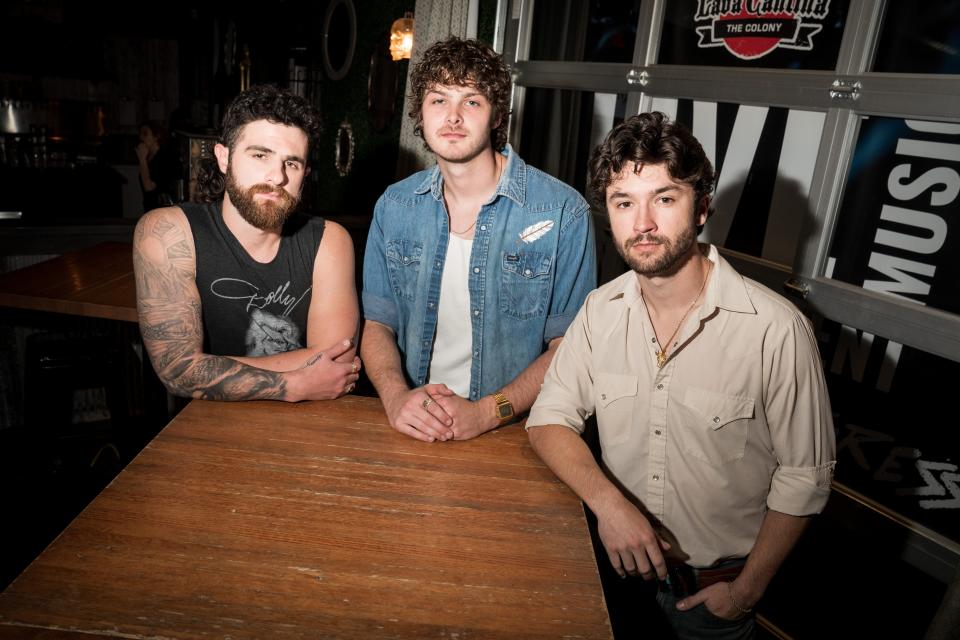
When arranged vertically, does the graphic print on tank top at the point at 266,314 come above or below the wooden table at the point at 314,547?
above

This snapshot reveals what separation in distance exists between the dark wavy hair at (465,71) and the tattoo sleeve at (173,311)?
2.83 ft

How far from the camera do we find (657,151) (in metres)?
1.52

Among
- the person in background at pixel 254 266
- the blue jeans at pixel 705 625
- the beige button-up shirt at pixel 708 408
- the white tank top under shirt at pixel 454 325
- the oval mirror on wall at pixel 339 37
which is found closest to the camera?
the beige button-up shirt at pixel 708 408

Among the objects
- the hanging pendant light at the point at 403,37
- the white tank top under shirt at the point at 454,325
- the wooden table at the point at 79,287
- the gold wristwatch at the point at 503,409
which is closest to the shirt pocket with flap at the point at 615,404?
the gold wristwatch at the point at 503,409

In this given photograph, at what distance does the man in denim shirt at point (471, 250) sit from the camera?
209 centimetres

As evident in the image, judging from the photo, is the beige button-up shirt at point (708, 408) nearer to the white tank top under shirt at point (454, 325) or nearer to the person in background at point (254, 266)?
the white tank top under shirt at point (454, 325)

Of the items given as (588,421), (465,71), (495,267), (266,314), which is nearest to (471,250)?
(495,267)

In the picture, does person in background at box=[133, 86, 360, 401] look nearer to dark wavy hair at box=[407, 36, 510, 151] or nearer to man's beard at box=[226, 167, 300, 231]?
man's beard at box=[226, 167, 300, 231]

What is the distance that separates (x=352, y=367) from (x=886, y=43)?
1.91 m

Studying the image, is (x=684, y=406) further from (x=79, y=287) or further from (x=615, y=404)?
(x=79, y=287)

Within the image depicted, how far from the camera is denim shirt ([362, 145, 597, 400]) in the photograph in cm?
212

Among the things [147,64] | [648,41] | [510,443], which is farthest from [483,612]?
[147,64]

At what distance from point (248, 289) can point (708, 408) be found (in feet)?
4.36

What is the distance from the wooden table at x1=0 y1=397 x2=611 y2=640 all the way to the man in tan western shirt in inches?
9.6
